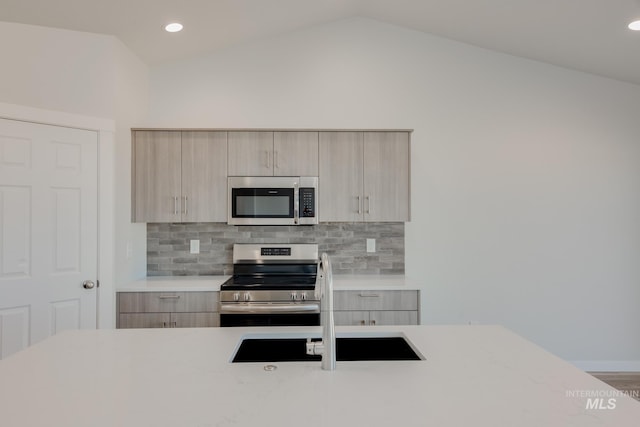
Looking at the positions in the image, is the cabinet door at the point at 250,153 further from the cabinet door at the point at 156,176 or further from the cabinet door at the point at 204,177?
the cabinet door at the point at 156,176

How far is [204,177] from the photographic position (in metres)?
3.31

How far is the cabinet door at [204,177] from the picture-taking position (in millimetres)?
3305

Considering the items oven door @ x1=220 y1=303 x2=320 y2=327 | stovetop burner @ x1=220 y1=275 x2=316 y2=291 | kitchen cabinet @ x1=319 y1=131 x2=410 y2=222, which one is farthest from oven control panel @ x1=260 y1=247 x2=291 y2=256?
oven door @ x1=220 y1=303 x2=320 y2=327

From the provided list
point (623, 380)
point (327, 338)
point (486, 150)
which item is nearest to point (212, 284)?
point (327, 338)

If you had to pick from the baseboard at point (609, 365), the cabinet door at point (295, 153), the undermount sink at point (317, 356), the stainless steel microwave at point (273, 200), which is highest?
the cabinet door at point (295, 153)

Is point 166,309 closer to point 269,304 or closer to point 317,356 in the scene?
point 269,304

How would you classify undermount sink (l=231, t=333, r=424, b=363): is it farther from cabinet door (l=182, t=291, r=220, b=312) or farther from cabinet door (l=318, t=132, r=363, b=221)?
cabinet door (l=318, t=132, r=363, b=221)

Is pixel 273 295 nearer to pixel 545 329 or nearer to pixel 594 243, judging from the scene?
pixel 545 329

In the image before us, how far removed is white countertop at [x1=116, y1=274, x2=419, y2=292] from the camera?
3020 millimetres

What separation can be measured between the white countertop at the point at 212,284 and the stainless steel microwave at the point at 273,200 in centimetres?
54

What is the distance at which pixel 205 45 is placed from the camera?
344 cm

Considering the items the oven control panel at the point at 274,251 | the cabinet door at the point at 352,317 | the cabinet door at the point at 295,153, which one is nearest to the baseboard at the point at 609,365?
the cabinet door at the point at 352,317

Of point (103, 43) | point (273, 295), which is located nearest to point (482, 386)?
point (273, 295)

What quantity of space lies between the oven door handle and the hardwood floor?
259 centimetres
